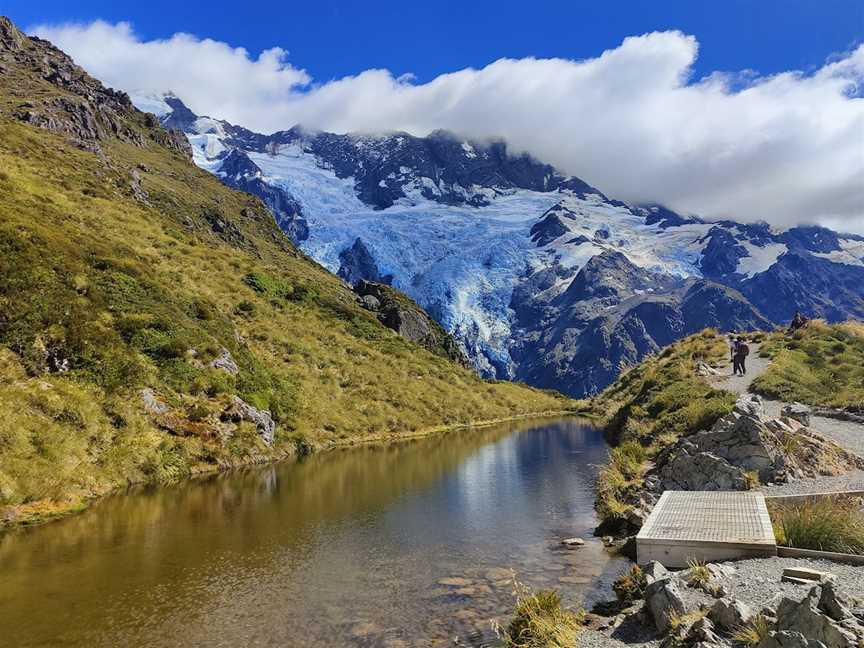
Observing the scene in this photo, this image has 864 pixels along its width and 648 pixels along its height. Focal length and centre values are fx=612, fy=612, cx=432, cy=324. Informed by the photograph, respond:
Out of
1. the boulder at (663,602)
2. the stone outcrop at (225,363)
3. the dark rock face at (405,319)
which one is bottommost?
the boulder at (663,602)

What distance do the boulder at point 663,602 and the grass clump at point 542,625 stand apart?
59.9 inches

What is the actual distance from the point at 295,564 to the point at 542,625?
27.8 feet

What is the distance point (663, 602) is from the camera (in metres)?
10.9

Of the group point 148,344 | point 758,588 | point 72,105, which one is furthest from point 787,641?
point 72,105

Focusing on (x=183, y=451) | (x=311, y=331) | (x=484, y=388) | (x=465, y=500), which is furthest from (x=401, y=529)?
(x=484, y=388)

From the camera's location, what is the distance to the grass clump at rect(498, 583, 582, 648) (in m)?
11.2

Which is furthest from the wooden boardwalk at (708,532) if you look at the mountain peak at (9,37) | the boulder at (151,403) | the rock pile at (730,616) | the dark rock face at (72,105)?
the mountain peak at (9,37)

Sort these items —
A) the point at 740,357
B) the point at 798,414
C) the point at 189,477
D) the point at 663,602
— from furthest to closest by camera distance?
the point at 740,357
the point at 189,477
the point at 798,414
the point at 663,602

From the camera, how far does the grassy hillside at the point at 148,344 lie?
87.9ft

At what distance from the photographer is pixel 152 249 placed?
5731 cm

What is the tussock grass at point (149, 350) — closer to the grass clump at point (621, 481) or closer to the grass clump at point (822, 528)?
the grass clump at point (621, 481)

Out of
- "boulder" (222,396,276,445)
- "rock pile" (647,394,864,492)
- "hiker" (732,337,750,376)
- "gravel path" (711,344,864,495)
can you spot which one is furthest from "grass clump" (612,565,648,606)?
"hiker" (732,337,750,376)

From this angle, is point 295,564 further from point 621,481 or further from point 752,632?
point 621,481

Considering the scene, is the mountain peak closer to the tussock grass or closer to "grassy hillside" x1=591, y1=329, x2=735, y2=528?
the tussock grass
